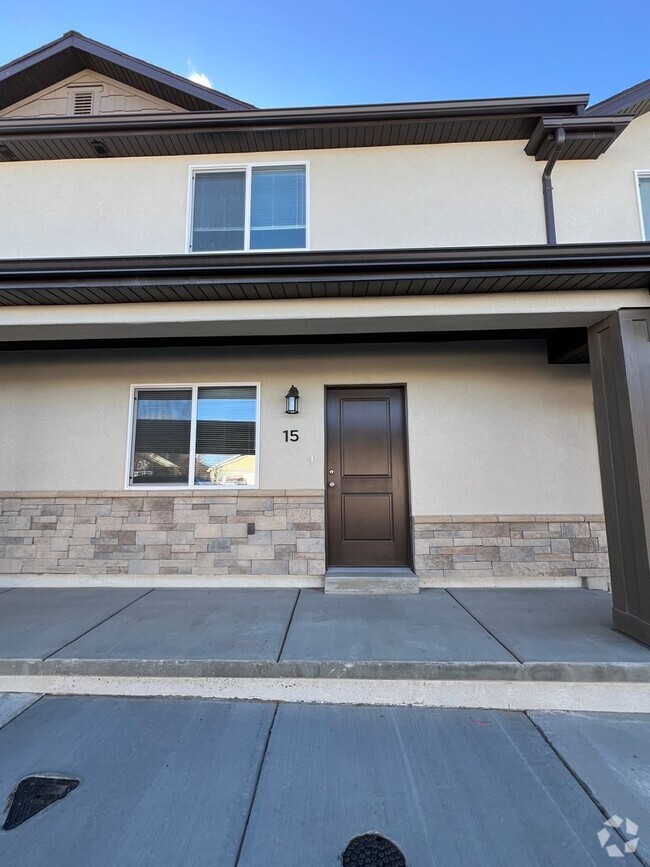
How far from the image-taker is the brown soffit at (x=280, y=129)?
15.2 feet

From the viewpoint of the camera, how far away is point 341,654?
3.05 meters

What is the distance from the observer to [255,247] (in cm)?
481

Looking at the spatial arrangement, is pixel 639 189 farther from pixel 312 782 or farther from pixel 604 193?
pixel 312 782

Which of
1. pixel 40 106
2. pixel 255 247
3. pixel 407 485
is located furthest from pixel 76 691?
pixel 40 106

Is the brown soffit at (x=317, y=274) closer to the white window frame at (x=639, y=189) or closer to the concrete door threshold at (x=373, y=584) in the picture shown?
the white window frame at (x=639, y=189)

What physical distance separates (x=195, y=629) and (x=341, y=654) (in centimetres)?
137

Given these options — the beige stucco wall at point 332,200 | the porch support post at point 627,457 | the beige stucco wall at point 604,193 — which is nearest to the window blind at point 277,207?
the beige stucco wall at point 332,200

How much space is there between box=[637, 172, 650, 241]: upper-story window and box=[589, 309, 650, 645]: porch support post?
7.14 ft

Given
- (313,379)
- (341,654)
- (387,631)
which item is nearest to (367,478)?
(313,379)

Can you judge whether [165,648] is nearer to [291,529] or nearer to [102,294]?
[291,529]

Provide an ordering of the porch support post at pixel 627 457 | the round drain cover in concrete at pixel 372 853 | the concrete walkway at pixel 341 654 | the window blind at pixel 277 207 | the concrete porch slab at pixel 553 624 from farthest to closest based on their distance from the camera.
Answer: the window blind at pixel 277 207 → the porch support post at pixel 627 457 → the concrete porch slab at pixel 553 624 → the concrete walkway at pixel 341 654 → the round drain cover in concrete at pixel 372 853

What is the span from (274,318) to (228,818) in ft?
11.0

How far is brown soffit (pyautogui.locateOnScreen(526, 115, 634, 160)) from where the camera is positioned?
4.46 metres

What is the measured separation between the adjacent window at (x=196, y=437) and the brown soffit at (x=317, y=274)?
1732 millimetres
